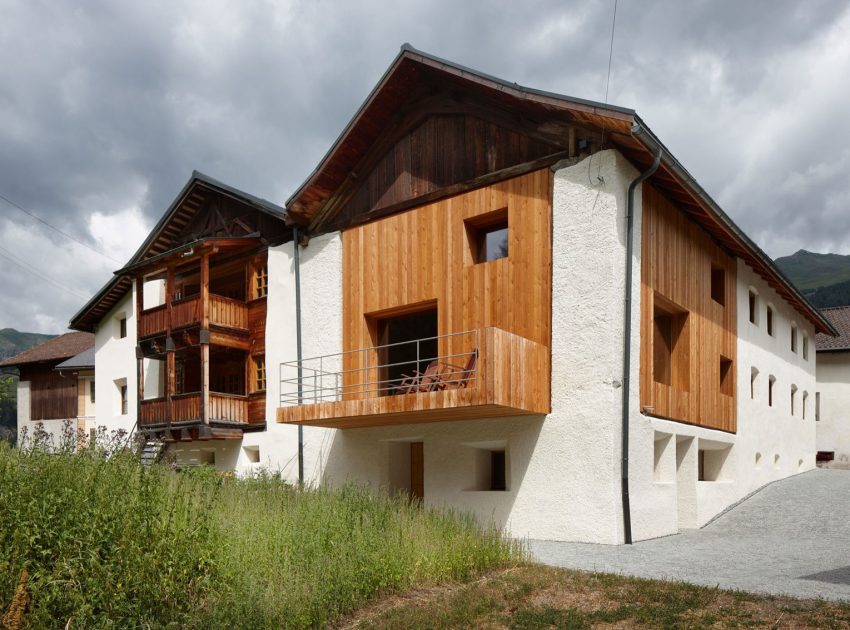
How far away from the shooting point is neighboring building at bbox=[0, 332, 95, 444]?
30.9 meters

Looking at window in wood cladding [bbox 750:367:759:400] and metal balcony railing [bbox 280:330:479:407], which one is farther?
window in wood cladding [bbox 750:367:759:400]

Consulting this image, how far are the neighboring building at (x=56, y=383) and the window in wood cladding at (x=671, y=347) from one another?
20947mm

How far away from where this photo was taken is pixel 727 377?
19391 millimetres

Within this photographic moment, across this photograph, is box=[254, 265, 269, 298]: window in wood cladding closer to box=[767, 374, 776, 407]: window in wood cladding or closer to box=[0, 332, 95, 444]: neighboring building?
box=[0, 332, 95, 444]: neighboring building

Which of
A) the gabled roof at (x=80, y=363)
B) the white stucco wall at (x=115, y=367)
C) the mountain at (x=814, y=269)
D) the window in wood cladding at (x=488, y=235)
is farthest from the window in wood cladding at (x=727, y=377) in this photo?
the mountain at (x=814, y=269)

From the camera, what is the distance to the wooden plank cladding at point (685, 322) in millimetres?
15180

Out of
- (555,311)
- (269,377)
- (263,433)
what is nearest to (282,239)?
(269,377)

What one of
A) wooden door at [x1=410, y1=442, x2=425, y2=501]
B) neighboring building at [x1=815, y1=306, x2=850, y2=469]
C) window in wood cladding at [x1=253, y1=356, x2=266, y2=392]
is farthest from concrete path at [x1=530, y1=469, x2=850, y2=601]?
neighboring building at [x1=815, y1=306, x2=850, y2=469]

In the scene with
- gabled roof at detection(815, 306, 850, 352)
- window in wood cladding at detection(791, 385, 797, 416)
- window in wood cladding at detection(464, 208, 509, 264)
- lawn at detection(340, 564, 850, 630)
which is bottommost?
lawn at detection(340, 564, 850, 630)

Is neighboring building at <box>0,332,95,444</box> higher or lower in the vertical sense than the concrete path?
higher

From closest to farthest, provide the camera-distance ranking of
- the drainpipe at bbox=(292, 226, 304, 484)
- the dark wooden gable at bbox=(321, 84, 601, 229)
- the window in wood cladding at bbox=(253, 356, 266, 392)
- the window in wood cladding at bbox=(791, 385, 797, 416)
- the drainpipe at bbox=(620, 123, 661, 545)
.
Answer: the drainpipe at bbox=(620, 123, 661, 545) < the dark wooden gable at bbox=(321, 84, 601, 229) < the drainpipe at bbox=(292, 226, 304, 484) < the window in wood cladding at bbox=(253, 356, 266, 392) < the window in wood cladding at bbox=(791, 385, 797, 416)

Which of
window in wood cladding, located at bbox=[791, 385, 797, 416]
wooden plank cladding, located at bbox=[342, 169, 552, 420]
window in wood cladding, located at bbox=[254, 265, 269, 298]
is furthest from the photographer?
window in wood cladding, located at bbox=[791, 385, 797, 416]

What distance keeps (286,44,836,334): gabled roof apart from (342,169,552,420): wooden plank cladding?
4.09 feet

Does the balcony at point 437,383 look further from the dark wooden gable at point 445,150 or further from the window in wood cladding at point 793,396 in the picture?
the window in wood cladding at point 793,396
